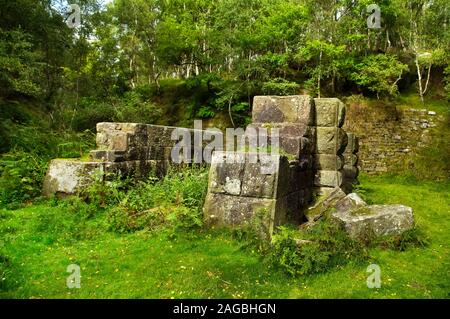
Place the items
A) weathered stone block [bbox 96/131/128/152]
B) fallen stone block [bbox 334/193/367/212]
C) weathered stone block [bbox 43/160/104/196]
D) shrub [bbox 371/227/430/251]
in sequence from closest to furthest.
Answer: shrub [bbox 371/227/430/251] < fallen stone block [bbox 334/193/367/212] < weathered stone block [bbox 43/160/104/196] < weathered stone block [bbox 96/131/128/152]

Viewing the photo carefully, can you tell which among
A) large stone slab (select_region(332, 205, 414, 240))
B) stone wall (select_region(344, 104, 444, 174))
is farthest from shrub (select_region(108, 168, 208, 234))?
stone wall (select_region(344, 104, 444, 174))

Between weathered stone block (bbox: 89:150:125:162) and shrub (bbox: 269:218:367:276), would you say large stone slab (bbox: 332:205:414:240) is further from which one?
weathered stone block (bbox: 89:150:125:162)

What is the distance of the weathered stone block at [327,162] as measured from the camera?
8.20 metres

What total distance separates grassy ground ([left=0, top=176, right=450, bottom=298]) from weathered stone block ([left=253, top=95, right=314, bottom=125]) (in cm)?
351

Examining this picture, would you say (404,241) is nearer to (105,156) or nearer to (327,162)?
(327,162)

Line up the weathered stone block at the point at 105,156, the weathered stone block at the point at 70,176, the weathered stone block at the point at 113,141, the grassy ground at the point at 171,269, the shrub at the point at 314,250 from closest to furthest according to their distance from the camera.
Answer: the grassy ground at the point at 171,269 < the shrub at the point at 314,250 < the weathered stone block at the point at 70,176 < the weathered stone block at the point at 105,156 < the weathered stone block at the point at 113,141

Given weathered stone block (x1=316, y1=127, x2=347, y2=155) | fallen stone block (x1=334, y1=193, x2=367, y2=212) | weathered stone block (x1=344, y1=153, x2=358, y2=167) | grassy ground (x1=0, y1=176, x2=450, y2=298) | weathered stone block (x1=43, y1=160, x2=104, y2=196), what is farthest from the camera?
weathered stone block (x1=344, y1=153, x2=358, y2=167)

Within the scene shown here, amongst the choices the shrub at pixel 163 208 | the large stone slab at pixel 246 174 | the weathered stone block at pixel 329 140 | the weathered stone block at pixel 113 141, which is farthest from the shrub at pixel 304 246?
the weathered stone block at pixel 113 141

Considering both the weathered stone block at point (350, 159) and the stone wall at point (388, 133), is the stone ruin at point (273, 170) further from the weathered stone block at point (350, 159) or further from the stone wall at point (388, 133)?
the stone wall at point (388, 133)

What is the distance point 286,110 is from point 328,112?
1.12 meters

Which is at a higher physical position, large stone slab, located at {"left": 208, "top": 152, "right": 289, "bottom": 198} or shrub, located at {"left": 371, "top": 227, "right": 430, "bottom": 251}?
large stone slab, located at {"left": 208, "top": 152, "right": 289, "bottom": 198}

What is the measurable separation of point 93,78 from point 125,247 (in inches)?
775

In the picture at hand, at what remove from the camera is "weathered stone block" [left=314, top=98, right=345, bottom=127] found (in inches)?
324

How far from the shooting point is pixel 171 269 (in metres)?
4.40
